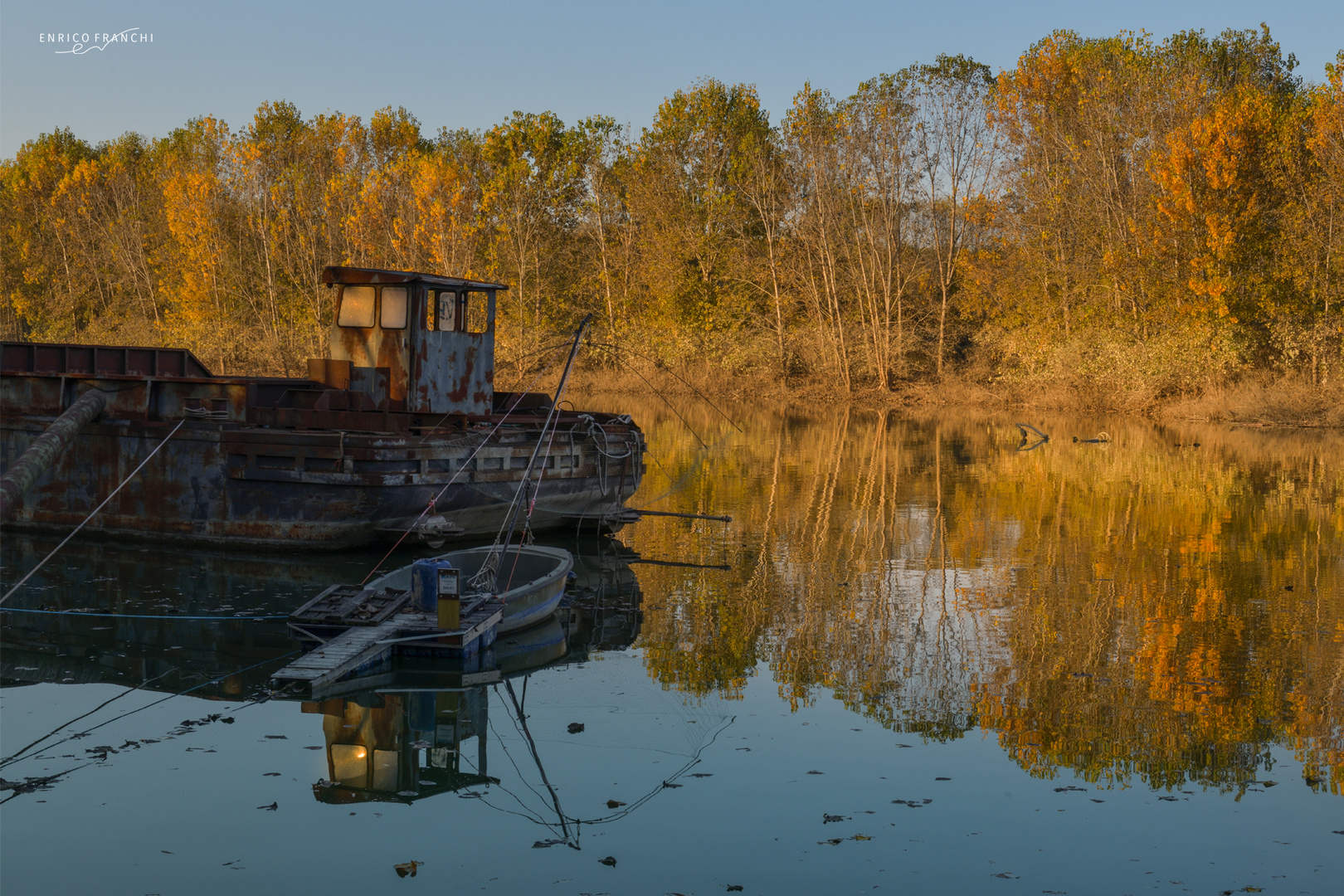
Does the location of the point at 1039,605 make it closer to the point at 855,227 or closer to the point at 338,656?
the point at 338,656

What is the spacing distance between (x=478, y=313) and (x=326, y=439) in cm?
361

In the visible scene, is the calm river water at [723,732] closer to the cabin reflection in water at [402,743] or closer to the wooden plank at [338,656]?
the cabin reflection in water at [402,743]

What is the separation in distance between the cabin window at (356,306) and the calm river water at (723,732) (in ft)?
11.1

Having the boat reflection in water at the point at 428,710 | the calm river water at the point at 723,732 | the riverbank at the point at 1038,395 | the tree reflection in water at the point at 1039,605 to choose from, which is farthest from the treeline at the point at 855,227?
the boat reflection in water at the point at 428,710

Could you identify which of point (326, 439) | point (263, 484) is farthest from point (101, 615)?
point (326, 439)

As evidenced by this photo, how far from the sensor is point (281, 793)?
741 centimetres

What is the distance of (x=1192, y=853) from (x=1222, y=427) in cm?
3524

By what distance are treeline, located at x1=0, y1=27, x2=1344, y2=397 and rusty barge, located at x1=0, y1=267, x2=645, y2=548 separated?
3123 cm

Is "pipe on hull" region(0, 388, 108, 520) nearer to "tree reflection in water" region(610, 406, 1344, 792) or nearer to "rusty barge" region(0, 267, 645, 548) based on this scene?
"rusty barge" region(0, 267, 645, 548)

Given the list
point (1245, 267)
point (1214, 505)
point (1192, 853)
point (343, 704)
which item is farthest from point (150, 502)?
point (1245, 267)

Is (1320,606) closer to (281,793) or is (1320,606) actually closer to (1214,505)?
(1214,505)

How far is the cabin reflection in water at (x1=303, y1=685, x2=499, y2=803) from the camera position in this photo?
7.64 metres

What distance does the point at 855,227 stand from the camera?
51.6 meters

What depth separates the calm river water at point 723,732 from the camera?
21.5 feet
